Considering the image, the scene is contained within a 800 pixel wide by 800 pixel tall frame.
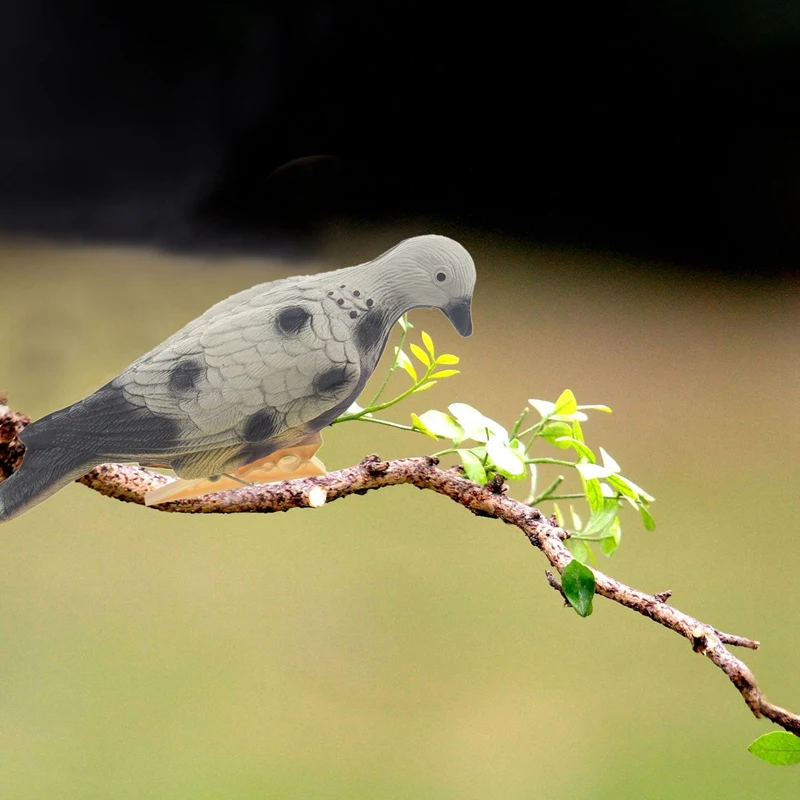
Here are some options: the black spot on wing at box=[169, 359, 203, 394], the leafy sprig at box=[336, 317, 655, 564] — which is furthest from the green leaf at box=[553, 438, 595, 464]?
the black spot on wing at box=[169, 359, 203, 394]

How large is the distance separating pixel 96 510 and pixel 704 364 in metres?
0.76

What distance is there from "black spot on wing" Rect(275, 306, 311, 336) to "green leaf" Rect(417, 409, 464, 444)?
15 centimetres

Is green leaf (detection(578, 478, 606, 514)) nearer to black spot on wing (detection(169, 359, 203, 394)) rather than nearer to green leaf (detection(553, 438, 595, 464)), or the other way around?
green leaf (detection(553, 438, 595, 464))

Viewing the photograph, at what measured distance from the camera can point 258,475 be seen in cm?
67

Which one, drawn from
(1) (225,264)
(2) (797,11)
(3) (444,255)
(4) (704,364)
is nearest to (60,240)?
(1) (225,264)

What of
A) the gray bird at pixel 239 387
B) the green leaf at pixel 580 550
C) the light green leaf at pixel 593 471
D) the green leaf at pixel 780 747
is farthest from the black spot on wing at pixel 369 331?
the green leaf at pixel 780 747

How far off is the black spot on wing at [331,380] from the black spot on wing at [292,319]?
4 centimetres

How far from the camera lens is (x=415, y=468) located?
0.73 m

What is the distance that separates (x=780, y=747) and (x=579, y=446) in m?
0.29

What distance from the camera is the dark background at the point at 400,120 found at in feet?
2.74

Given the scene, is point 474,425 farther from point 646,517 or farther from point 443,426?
point 646,517

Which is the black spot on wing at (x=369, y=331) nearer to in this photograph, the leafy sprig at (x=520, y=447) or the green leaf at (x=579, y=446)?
the leafy sprig at (x=520, y=447)

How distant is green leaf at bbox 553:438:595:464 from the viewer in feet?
2.35

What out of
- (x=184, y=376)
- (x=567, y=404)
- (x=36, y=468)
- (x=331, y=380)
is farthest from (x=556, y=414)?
(x=36, y=468)
